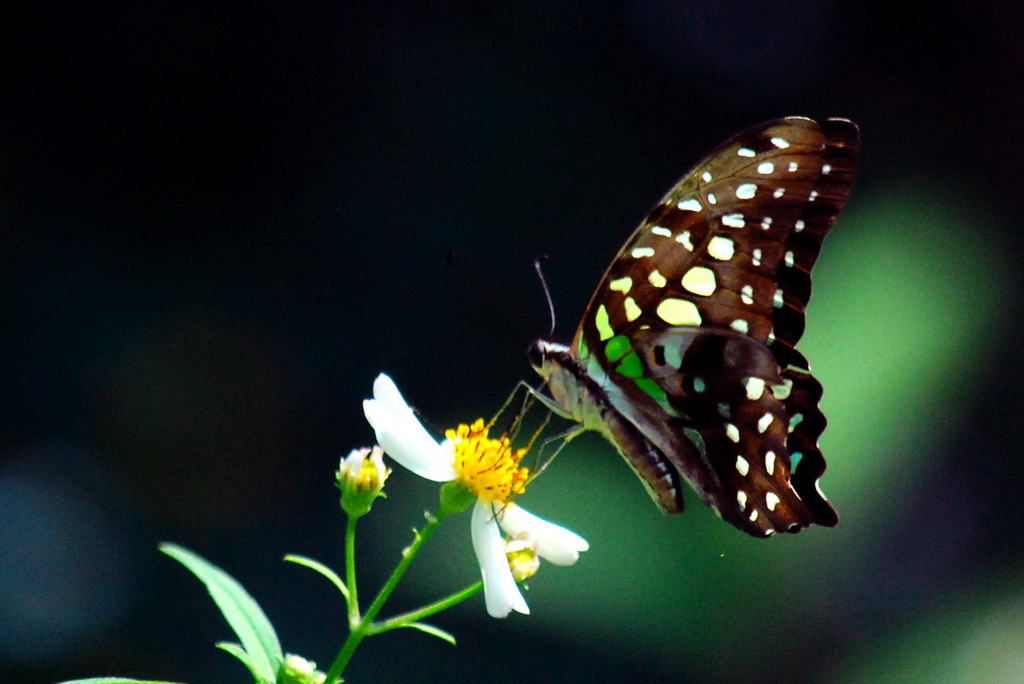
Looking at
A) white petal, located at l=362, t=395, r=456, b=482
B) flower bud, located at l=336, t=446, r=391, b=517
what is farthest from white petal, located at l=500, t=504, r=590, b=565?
flower bud, located at l=336, t=446, r=391, b=517

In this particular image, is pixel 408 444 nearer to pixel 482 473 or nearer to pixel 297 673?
pixel 482 473

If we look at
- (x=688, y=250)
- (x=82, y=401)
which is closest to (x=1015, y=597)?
(x=688, y=250)

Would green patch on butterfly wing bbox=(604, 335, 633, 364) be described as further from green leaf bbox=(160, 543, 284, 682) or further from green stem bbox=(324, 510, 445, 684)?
green leaf bbox=(160, 543, 284, 682)

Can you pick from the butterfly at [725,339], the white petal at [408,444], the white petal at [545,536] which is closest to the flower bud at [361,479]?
the white petal at [408,444]

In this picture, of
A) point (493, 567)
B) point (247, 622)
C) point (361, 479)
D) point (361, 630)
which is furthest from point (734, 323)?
point (247, 622)

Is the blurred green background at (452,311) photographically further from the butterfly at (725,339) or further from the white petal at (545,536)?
the white petal at (545,536)

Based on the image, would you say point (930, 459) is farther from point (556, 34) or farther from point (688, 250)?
point (556, 34)
